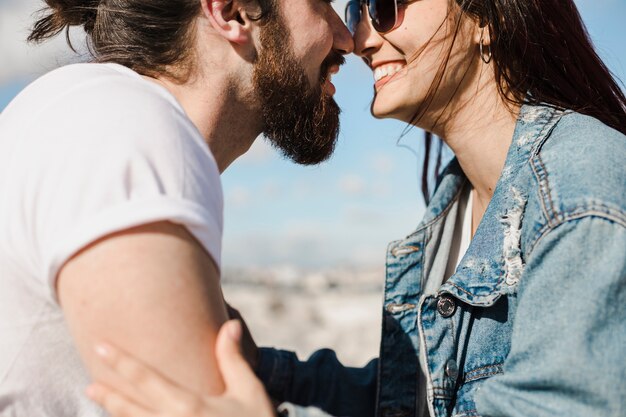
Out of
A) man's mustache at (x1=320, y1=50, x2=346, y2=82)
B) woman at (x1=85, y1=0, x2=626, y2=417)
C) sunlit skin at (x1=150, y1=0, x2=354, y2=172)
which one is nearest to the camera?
woman at (x1=85, y1=0, x2=626, y2=417)

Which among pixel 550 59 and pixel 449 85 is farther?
pixel 449 85

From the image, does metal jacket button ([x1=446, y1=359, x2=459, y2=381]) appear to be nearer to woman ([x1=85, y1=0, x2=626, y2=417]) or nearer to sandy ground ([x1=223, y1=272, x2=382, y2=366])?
woman ([x1=85, y1=0, x2=626, y2=417])

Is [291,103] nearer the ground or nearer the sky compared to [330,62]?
nearer the ground

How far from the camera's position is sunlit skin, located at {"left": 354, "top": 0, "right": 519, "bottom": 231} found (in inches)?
123

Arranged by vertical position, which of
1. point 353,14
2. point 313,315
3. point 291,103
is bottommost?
point 313,315

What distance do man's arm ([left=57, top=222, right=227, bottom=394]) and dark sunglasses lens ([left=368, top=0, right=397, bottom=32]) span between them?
2.01m

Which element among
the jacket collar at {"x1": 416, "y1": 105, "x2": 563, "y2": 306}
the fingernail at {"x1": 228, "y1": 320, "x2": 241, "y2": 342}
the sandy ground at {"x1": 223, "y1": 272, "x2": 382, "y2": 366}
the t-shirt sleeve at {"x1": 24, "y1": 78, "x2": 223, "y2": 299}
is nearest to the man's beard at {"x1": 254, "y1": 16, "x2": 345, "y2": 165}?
the jacket collar at {"x1": 416, "y1": 105, "x2": 563, "y2": 306}

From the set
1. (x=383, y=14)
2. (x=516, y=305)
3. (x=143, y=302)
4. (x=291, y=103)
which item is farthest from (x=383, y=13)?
(x=143, y=302)

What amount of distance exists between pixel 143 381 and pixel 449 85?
214cm

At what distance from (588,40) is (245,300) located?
20.5 metres

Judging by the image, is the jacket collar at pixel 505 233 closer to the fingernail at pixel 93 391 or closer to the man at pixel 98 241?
the man at pixel 98 241

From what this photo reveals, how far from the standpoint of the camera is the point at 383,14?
130 inches

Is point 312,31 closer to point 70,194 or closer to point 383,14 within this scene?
point 383,14

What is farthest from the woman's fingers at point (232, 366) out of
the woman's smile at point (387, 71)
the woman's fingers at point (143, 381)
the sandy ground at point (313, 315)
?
the sandy ground at point (313, 315)
